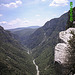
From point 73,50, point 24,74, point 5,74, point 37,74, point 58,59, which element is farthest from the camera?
point 37,74

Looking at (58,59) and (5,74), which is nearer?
(58,59)

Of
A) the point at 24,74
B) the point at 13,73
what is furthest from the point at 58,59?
the point at 24,74

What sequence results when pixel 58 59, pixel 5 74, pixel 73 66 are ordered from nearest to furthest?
1. pixel 73 66
2. pixel 58 59
3. pixel 5 74

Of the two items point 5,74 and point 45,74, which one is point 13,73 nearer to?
point 5,74

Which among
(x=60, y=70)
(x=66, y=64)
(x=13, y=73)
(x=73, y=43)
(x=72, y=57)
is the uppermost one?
(x=73, y=43)

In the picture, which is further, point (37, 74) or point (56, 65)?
point (37, 74)

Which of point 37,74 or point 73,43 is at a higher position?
point 73,43

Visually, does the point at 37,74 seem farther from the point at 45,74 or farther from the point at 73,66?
the point at 73,66

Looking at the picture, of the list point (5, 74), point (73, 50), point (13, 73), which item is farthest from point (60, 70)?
point (13, 73)

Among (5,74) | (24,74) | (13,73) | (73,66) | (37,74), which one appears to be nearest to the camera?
(73,66)

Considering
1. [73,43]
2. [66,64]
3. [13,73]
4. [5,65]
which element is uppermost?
[73,43]
